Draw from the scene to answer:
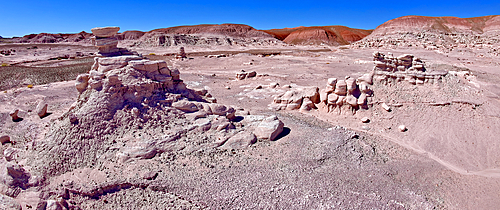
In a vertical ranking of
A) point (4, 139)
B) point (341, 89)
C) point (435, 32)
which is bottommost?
point (4, 139)

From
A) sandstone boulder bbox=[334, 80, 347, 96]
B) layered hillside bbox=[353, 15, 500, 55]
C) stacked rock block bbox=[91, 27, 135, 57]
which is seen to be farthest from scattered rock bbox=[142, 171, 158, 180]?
layered hillside bbox=[353, 15, 500, 55]

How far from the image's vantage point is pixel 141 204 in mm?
5926

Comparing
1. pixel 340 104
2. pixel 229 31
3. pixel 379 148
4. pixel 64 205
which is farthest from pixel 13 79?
pixel 229 31

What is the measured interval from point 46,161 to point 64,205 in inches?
62.2

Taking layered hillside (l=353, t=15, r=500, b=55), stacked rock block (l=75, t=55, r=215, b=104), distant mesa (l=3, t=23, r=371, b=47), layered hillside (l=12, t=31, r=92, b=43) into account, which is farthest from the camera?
layered hillside (l=12, t=31, r=92, b=43)

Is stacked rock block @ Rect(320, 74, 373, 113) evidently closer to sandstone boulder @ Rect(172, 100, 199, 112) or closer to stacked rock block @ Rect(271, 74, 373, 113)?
stacked rock block @ Rect(271, 74, 373, 113)

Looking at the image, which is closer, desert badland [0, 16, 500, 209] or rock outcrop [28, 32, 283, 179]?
desert badland [0, 16, 500, 209]

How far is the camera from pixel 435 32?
57.5 metres

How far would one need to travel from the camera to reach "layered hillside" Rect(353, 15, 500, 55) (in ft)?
165

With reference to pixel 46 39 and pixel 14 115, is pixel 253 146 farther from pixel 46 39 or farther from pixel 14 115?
pixel 46 39

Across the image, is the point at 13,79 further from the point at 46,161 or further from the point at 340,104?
the point at 340,104

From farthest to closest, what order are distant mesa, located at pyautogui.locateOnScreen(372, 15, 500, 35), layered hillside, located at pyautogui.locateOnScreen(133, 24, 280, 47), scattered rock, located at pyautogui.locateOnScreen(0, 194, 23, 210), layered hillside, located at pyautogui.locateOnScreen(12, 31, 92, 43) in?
1. layered hillside, located at pyautogui.locateOnScreen(12, 31, 92, 43)
2. layered hillside, located at pyautogui.locateOnScreen(133, 24, 280, 47)
3. distant mesa, located at pyautogui.locateOnScreen(372, 15, 500, 35)
4. scattered rock, located at pyautogui.locateOnScreen(0, 194, 23, 210)

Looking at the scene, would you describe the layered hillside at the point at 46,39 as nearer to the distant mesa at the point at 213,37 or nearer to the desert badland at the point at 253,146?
the distant mesa at the point at 213,37

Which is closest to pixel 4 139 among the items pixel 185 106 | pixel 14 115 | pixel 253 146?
pixel 14 115
